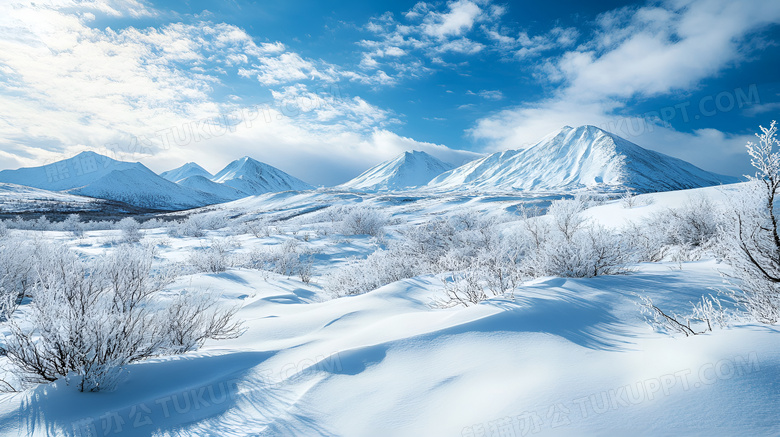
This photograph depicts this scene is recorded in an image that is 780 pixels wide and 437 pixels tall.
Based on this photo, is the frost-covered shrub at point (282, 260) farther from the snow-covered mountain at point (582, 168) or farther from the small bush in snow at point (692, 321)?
the snow-covered mountain at point (582, 168)

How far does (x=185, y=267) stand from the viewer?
8.20 m

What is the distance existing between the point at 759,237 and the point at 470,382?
2.66 m

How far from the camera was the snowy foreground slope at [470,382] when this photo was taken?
1562mm

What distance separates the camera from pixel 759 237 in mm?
2600

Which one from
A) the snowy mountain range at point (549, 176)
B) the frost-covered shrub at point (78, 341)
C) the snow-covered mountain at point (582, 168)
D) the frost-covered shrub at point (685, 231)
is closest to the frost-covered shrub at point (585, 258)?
the frost-covered shrub at point (685, 231)

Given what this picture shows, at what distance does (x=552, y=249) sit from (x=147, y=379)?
4331mm

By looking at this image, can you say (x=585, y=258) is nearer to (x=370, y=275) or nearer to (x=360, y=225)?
(x=370, y=275)

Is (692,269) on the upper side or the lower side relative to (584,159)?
lower

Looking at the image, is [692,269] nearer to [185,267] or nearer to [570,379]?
[570,379]

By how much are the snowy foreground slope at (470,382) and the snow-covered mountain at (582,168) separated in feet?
403

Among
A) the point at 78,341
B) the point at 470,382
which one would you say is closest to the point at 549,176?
the point at 470,382

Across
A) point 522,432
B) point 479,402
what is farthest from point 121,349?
point 522,432

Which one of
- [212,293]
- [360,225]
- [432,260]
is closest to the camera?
[212,293]

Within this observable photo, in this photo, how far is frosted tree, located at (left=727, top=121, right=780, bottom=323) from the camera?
96.7 inches
